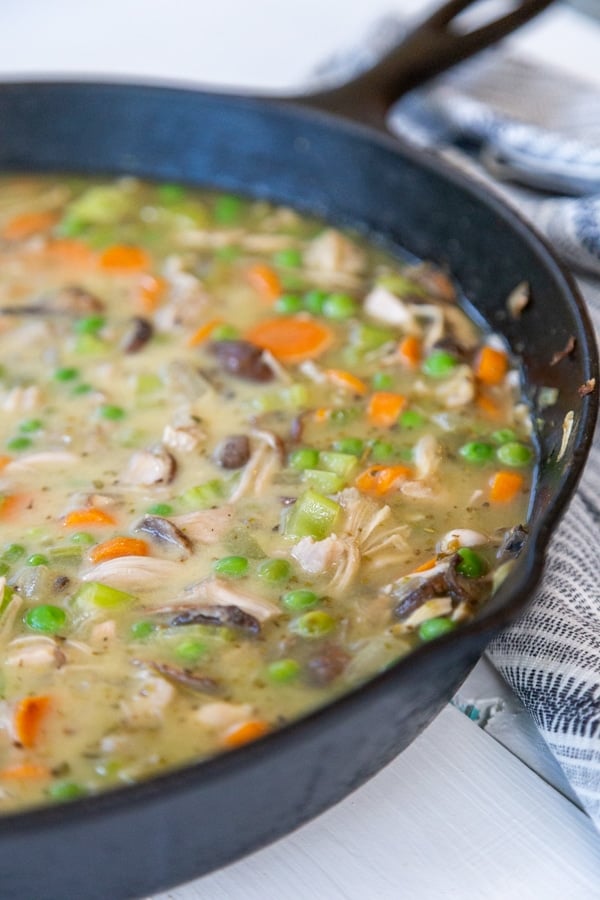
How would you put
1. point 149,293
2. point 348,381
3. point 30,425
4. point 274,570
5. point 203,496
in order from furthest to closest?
point 149,293
point 348,381
point 30,425
point 203,496
point 274,570

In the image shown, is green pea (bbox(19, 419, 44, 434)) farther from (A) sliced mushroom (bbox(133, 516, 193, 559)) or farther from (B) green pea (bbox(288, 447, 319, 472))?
(B) green pea (bbox(288, 447, 319, 472))

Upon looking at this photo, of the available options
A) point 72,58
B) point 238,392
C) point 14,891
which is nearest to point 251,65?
point 72,58

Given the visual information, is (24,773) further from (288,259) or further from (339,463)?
(288,259)

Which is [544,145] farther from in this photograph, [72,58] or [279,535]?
[72,58]

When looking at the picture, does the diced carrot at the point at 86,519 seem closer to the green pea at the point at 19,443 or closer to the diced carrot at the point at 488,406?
the green pea at the point at 19,443

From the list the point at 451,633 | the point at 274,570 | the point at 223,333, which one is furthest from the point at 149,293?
the point at 451,633

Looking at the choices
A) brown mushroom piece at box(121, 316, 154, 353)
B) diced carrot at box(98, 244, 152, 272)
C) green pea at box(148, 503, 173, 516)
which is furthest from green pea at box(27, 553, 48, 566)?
diced carrot at box(98, 244, 152, 272)
